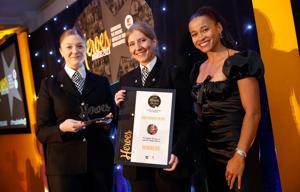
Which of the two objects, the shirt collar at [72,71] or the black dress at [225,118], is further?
the shirt collar at [72,71]

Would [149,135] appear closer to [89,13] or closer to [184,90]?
[184,90]

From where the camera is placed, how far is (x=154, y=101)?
1.79 metres

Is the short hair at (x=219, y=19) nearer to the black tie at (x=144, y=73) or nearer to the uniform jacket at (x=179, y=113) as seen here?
the uniform jacket at (x=179, y=113)

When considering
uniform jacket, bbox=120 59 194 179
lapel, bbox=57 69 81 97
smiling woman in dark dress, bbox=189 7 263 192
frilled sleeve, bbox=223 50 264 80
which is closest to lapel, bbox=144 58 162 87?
uniform jacket, bbox=120 59 194 179

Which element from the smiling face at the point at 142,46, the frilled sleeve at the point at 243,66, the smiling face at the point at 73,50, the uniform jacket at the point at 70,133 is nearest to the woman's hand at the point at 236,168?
the frilled sleeve at the point at 243,66

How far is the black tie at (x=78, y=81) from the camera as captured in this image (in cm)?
215

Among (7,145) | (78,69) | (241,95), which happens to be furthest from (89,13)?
(7,145)

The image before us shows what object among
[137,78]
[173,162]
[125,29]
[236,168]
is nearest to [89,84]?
[137,78]

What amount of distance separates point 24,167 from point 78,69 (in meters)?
3.56

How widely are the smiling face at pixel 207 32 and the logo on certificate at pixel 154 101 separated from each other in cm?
37

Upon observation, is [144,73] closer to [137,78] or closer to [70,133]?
[137,78]

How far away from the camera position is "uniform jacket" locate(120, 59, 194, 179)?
70.1 inches

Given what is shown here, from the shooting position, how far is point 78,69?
2197mm

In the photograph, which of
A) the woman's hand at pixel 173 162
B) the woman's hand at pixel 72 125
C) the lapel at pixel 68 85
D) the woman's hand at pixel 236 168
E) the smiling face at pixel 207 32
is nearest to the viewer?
the woman's hand at pixel 236 168
